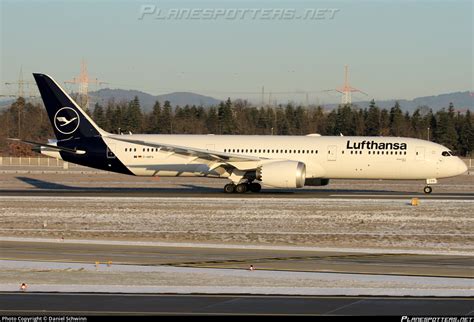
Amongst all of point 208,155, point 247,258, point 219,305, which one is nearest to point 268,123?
point 208,155

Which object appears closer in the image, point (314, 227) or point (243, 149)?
point (314, 227)

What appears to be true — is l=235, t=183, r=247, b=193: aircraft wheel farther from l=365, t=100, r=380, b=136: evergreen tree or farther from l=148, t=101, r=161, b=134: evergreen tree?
l=148, t=101, r=161, b=134: evergreen tree

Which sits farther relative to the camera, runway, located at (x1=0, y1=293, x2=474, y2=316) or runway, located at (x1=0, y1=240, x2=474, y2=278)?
runway, located at (x1=0, y1=240, x2=474, y2=278)

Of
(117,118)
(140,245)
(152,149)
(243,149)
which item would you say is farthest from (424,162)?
(117,118)

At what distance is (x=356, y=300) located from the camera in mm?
17531

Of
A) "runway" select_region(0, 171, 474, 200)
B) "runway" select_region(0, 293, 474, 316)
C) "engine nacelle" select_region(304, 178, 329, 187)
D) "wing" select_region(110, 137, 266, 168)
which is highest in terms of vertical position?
"wing" select_region(110, 137, 266, 168)

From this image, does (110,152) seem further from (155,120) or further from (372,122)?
(155,120)

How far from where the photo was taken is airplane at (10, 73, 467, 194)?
49.2 m

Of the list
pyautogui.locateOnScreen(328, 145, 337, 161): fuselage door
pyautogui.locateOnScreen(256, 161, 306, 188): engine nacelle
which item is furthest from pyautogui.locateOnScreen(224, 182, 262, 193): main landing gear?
pyautogui.locateOnScreen(328, 145, 337, 161): fuselage door

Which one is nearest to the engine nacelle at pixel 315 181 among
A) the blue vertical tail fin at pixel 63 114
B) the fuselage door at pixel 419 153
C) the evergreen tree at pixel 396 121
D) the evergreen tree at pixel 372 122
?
the fuselage door at pixel 419 153

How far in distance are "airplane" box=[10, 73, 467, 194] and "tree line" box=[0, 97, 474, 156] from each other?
77.7 metres

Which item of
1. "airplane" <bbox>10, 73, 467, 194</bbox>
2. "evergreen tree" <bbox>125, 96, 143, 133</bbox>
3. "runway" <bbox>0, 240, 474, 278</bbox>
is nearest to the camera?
"runway" <bbox>0, 240, 474, 278</bbox>

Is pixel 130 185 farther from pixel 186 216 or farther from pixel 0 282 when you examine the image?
pixel 0 282

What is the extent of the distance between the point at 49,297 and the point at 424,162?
34.9 meters
